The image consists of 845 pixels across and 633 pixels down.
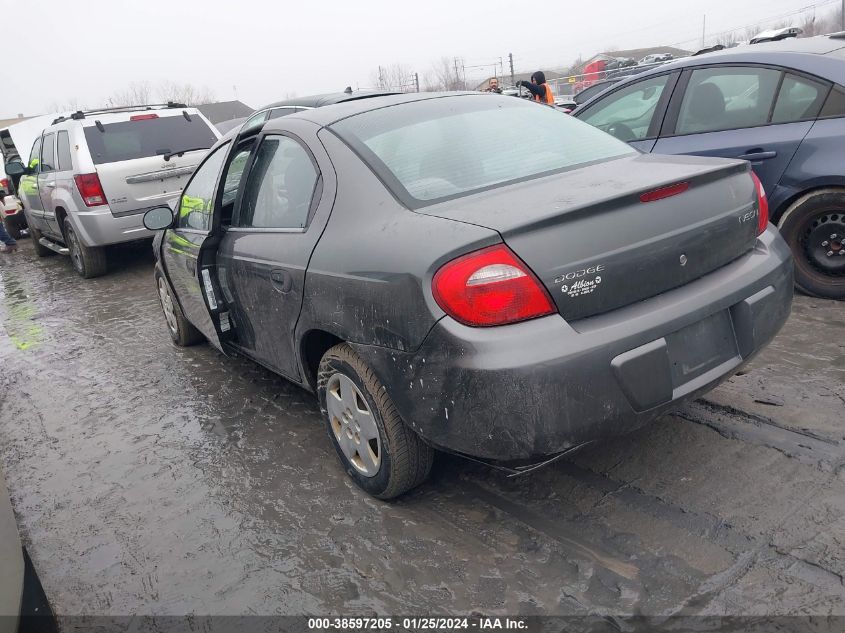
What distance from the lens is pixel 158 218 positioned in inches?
164

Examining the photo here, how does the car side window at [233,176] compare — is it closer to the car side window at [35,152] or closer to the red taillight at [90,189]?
the red taillight at [90,189]

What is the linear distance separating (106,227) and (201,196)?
168 inches

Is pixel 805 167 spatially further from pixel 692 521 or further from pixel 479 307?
pixel 479 307

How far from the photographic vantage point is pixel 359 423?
2.78 meters

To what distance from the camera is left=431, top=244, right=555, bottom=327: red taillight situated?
6.92 ft

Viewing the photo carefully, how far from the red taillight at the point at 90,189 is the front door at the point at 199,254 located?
137 inches

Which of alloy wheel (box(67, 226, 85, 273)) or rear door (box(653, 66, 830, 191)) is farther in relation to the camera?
alloy wheel (box(67, 226, 85, 273))

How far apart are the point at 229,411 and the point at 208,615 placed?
1.77 m

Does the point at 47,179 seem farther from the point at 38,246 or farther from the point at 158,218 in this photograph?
the point at 158,218

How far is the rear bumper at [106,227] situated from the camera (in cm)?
764

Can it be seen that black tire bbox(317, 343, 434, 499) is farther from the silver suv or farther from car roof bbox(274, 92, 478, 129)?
the silver suv

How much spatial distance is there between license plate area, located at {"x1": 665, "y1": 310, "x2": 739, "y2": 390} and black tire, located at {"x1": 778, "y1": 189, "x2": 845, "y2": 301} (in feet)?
7.57

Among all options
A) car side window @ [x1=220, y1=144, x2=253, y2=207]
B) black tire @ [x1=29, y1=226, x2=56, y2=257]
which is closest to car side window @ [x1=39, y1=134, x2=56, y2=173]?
black tire @ [x1=29, y1=226, x2=56, y2=257]

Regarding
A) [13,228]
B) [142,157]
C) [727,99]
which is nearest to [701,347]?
[727,99]
